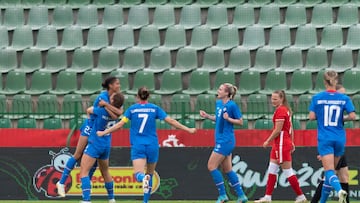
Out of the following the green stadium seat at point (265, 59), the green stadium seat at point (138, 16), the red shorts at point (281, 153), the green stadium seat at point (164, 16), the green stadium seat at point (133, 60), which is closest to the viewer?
the red shorts at point (281, 153)

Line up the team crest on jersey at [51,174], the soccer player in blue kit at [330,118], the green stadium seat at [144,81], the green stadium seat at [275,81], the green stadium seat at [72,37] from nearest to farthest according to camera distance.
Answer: the soccer player in blue kit at [330,118] → the team crest on jersey at [51,174] → the green stadium seat at [275,81] → the green stadium seat at [144,81] → the green stadium seat at [72,37]

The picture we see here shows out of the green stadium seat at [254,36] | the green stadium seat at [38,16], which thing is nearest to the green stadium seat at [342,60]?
the green stadium seat at [254,36]

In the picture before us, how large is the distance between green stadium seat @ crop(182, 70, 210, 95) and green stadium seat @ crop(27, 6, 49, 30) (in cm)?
439

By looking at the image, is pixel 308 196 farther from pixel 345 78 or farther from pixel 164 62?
pixel 164 62

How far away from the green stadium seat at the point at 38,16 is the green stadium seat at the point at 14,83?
1839 mm

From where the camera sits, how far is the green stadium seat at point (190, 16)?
73.2ft

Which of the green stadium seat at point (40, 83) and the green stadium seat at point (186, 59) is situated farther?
the green stadium seat at point (186, 59)

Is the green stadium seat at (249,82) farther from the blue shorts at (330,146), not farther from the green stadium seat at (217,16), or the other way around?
the blue shorts at (330,146)

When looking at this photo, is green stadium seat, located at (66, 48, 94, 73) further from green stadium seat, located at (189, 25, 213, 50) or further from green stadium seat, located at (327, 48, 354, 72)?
green stadium seat, located at (327, 48, 354, 72)

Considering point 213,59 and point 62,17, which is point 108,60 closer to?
point 62,17

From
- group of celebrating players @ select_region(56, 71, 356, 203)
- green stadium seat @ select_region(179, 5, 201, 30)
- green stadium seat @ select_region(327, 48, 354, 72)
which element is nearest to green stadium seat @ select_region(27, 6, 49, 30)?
green stadium seat @ select_region(179, 5, 201, 30)

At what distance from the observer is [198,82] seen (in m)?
20.8

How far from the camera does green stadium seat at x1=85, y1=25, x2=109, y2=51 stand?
2208cm

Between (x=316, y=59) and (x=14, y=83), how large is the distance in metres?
7.11
